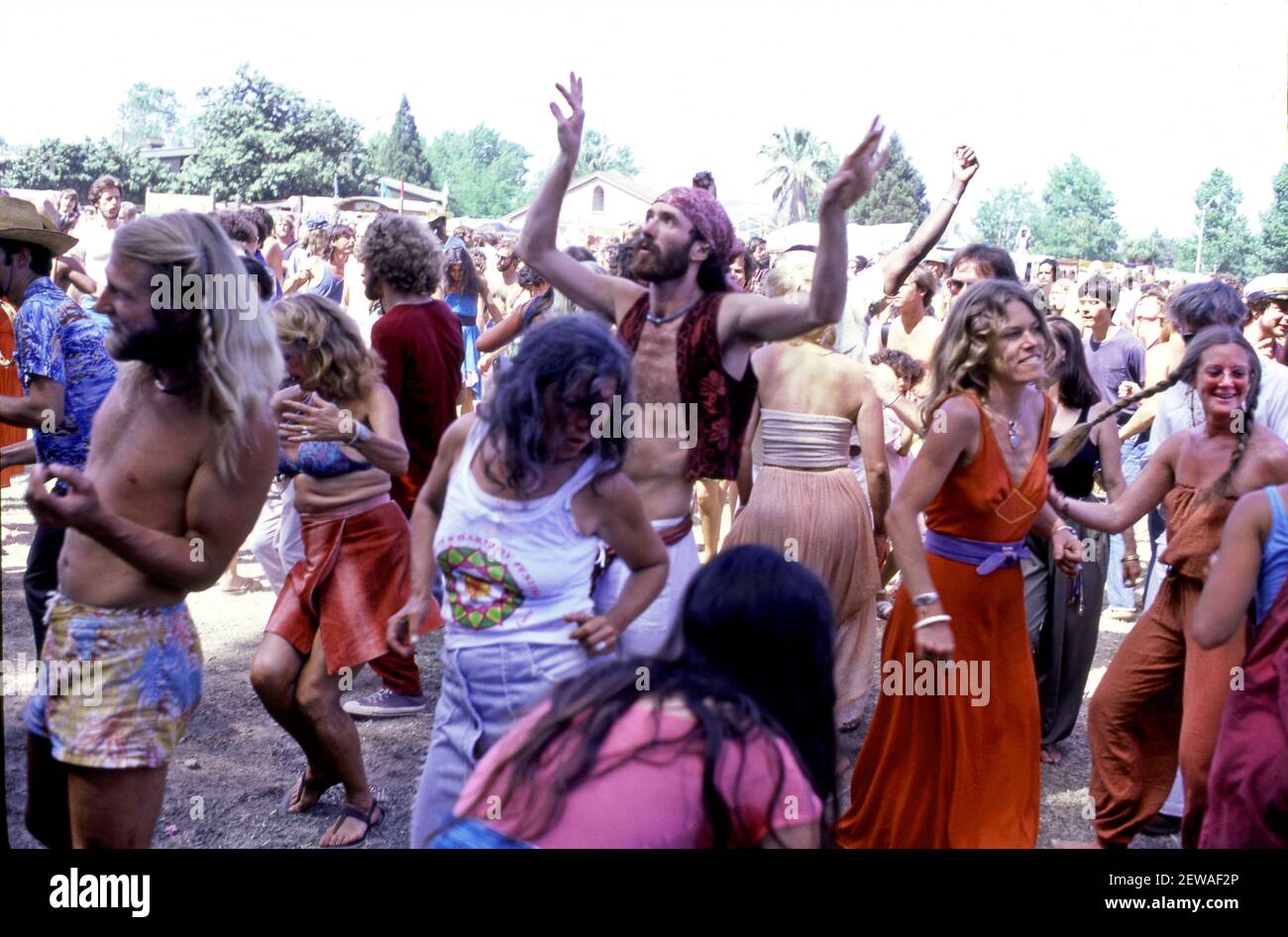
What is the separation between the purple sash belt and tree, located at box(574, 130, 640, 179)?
3370 centimetres

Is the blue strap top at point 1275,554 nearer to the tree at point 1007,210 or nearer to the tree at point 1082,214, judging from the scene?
the tree at point 1082,214

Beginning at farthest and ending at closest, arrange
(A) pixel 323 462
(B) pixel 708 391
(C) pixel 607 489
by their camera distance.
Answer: (A) pixel 323 462
(B) pixel 708 391
(C) pixel 607 489

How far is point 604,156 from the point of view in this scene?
41094 millimetres

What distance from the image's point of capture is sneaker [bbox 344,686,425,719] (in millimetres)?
5805

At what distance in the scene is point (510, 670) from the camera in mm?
2990

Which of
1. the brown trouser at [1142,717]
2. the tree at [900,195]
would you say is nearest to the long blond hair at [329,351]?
the brown trouser at [1142,717]

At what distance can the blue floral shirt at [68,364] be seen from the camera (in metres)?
4.40

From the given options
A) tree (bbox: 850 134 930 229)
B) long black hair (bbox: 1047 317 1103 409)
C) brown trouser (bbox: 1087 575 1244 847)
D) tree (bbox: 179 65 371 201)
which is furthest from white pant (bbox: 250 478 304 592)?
tree (bbox: 850 134 930 229)

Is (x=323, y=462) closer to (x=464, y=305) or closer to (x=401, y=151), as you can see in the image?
(x=464, y=305)

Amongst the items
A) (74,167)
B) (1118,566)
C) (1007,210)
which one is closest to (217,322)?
(1118,566)

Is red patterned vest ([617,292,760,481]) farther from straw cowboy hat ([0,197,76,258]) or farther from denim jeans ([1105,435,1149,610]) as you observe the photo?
denim jeans ([1105,435,1149,610])

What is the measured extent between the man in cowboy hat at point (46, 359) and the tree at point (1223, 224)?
11.3 metres

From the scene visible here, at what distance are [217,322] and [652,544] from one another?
1.15 meters
